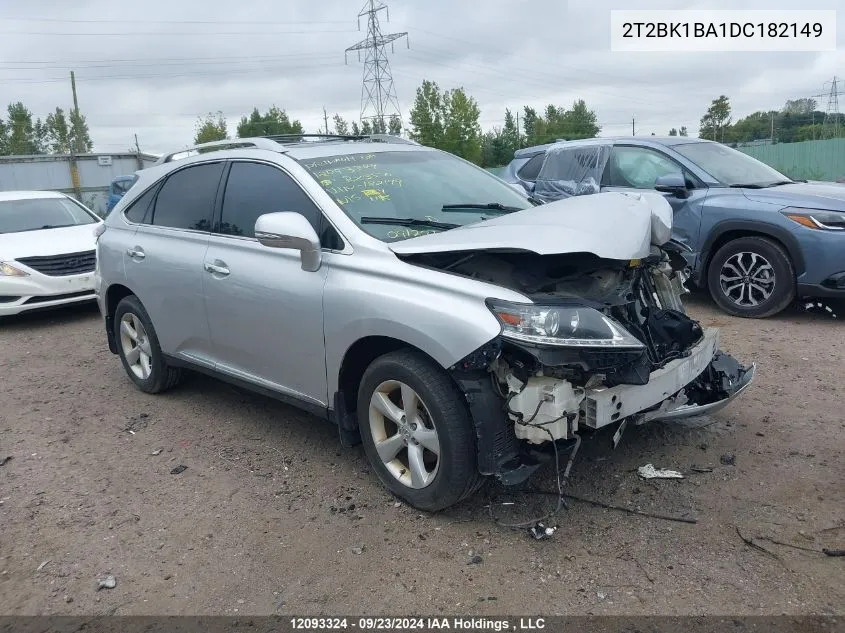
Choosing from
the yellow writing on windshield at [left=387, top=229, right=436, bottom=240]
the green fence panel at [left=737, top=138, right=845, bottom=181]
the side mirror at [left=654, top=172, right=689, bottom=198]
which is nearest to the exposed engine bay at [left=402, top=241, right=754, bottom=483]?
the yellow writing on windshield at [left=387, top=229, right=436, bottom=240]

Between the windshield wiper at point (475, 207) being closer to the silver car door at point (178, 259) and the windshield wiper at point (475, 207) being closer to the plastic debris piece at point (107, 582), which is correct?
the silver car door at point (178, 259)

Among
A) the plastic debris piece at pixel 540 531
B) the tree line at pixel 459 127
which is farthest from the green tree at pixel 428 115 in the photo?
the plastic debris piece at pixel 540 531

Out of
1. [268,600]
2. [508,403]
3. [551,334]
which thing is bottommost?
[268,600]

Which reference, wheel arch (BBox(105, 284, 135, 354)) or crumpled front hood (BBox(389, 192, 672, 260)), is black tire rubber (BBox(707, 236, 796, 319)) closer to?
crumpled front hood (BBox(389, 192, 672, 260))

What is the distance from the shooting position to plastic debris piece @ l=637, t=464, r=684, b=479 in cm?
370

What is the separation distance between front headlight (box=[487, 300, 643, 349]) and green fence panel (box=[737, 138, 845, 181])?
968 inches

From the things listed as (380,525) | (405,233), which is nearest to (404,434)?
(380,525)

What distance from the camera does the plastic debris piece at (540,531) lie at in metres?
3.23

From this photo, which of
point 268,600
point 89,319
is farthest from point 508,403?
point 89,319

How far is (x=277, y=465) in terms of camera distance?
420cm

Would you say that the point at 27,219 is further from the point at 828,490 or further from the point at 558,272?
the point at 828,490

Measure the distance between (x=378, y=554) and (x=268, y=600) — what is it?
53 centimetres

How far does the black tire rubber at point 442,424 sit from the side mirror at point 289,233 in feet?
2.33

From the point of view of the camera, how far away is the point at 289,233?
358 centimetres
